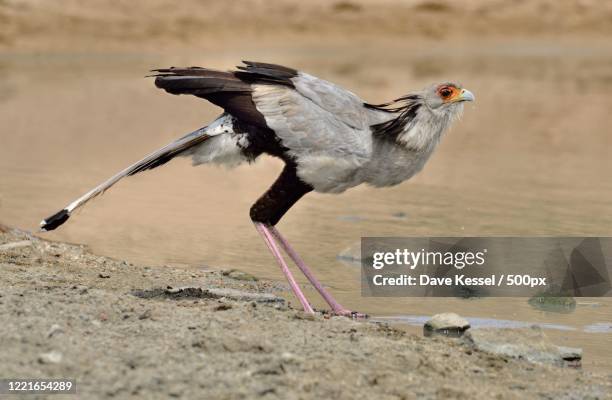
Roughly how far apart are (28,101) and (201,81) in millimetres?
12834

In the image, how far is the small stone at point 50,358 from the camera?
17.4ft

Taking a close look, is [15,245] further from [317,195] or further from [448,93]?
[317,195]

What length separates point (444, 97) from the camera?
7695 mm

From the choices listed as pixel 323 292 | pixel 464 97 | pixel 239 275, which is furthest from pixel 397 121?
pixel 239 275

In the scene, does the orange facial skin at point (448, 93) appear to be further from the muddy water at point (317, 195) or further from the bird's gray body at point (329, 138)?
the muddy water at point (317, 195)

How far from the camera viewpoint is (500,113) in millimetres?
19797

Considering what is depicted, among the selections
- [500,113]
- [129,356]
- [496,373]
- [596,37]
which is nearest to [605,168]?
[500,113]

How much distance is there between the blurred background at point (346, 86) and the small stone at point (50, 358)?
2.92m

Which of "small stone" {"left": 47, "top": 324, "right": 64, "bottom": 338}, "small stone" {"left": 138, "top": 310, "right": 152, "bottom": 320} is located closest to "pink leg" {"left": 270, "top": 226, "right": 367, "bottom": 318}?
"small stone" {"left": 138, "top": 310, "right": 152, "bottom": 320}

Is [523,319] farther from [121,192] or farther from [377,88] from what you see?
[377,88]

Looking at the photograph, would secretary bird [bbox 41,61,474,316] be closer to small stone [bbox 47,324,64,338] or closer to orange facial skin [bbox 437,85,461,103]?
orange facial skin [bbox 437,85,461,103]

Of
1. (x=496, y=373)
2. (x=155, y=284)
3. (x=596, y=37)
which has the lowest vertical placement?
(x=496, y=373)

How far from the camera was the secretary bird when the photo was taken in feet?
23.9

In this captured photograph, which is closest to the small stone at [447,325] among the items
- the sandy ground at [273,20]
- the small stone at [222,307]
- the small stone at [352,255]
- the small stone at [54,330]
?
the small stone at [222,307]
